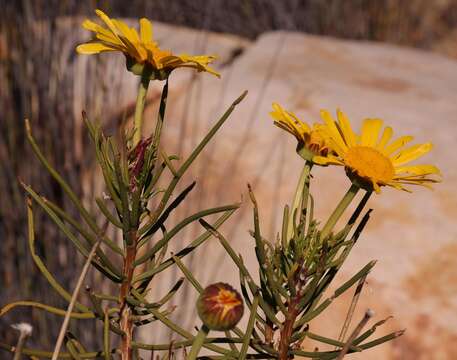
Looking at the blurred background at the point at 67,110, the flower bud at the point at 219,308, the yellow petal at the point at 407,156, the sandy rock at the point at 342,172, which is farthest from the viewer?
the blurred background at the point at 67,110

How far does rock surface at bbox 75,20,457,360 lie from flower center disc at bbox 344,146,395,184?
49 centimetres

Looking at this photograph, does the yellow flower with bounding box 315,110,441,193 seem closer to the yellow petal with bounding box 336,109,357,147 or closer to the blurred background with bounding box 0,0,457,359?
the yellow petal with bounding box 336,109,357,147

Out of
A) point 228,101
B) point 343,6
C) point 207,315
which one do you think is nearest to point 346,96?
point 228,101

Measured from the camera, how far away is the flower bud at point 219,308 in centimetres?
26

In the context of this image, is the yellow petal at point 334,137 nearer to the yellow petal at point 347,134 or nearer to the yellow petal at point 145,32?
the yellow petal at point 347,134

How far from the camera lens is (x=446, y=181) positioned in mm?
1165

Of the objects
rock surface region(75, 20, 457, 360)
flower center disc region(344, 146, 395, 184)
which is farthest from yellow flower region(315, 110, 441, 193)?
rock surface region(75, 20, 457, 360)

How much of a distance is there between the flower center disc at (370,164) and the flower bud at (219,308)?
4.0 inches

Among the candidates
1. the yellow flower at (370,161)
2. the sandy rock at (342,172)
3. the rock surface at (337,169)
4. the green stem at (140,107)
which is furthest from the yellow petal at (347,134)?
the sandy rock at (342,172)

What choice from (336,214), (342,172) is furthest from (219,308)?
(342,172)

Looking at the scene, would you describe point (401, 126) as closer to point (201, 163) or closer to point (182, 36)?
point (201, 163)

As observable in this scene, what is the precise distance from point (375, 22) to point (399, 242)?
6.92 ft

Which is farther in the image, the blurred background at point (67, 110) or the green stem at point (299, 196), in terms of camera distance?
the blurred background at point (67, 110)

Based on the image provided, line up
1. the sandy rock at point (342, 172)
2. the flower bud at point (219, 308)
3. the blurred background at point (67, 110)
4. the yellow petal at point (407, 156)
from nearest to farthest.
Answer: the flower bud at point (219, 308) → the yellow petal at point (407, 156) → the sandy rock at point (342, 172) → the blurred background at point (67, 110)
